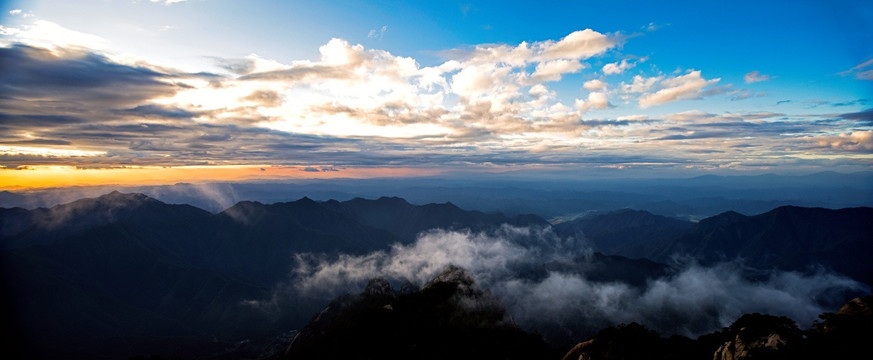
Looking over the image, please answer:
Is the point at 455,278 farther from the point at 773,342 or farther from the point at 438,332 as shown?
the point at 773,342

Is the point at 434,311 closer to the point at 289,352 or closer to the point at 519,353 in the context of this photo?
the point at 519,353

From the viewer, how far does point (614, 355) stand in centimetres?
5750

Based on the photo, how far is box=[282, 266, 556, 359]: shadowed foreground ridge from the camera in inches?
3738

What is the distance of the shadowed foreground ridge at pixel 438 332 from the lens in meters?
94.9

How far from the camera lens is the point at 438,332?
102812mm

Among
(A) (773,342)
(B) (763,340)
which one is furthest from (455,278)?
(A) (773,342)

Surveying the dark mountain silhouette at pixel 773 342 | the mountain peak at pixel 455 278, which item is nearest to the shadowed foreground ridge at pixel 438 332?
the mountain peak at pixel 455 278

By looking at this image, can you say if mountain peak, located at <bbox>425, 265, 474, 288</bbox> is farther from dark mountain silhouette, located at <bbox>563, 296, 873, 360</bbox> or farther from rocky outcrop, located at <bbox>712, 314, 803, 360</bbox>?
rocky outcrop, located at <bbox>712, 314, 803, 360</bbox>

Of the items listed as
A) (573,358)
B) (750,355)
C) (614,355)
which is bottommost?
(573,358)

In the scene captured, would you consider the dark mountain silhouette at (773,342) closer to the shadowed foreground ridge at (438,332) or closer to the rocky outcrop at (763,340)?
the rocky outcrop at (763,340)

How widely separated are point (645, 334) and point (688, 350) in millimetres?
6810

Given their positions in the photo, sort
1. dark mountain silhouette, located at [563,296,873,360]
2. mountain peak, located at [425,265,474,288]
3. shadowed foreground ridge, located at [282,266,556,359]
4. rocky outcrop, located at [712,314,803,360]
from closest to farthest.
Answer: dark mountain silhouette, located at [563,296,873,360] < rocky outcrop, located at [712,314,803,360] < shadowed foreground ridge, located at [282,266,556,359] < mountain peak, located at [425,265,474,288]

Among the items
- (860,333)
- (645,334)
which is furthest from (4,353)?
(860,333)

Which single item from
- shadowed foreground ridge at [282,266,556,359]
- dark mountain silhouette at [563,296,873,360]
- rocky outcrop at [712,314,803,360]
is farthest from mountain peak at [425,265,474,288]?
rocky outcrop at [712,314,803,360]
